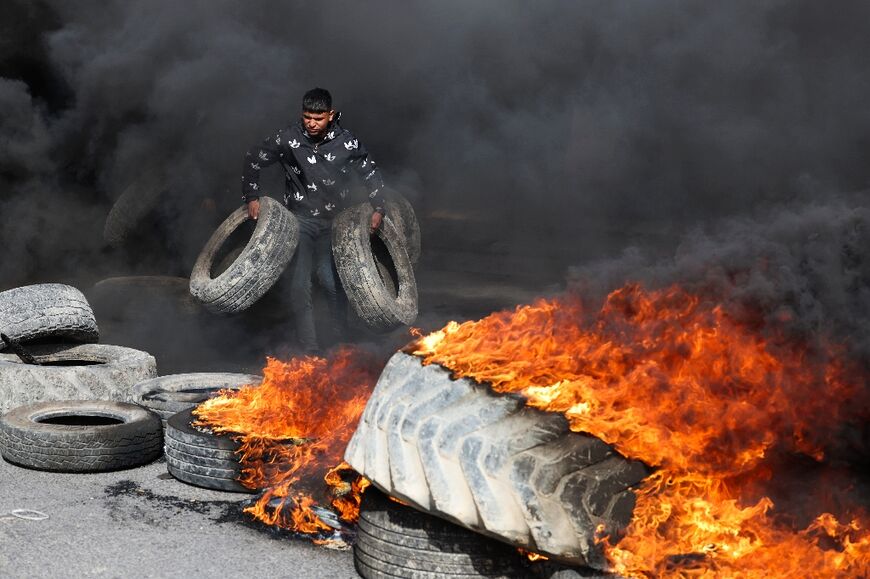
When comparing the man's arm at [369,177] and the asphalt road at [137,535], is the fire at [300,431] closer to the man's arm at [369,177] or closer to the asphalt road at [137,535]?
the asphalt road at [137,535]

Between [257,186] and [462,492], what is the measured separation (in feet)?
18.2

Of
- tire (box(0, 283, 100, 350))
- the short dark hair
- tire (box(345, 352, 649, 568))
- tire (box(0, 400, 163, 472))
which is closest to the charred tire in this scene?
tire (box(0, 400, 163, 472))

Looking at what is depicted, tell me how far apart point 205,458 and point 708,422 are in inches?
109

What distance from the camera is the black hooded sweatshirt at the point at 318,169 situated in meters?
8.34

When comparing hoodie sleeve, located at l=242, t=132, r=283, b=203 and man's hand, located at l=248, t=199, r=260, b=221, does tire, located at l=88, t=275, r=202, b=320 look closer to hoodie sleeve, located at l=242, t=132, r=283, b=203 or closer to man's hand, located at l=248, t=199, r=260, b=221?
man's hand, located at l=248, t=199, r=260, b=221

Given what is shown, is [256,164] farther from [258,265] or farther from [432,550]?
[432,550]

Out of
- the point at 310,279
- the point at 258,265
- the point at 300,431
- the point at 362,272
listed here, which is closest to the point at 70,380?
the point at 300,431

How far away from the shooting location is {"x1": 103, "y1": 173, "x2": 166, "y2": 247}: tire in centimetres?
1133

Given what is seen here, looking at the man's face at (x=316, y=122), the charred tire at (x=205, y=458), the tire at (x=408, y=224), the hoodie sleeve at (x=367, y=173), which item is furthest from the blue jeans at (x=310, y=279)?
the charred tire at (x=205, y=458)

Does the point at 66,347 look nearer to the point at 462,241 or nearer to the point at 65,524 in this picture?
the point at 65,524

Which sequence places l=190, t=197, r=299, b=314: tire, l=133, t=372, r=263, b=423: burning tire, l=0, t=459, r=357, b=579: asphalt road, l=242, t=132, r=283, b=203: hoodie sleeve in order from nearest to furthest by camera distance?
l=0, t=459, r=357, b=579: asphalt road → l=133, t=372, r=263, b=423: burning tire → l=190, t=197, r=299, b=314: tire → l=242, t=132, r=283, b=203: hoodie sleeve

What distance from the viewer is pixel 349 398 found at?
536cm

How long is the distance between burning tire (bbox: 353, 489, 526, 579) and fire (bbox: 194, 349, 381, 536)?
398 mm

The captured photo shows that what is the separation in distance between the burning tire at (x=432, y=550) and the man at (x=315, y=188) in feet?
14.3
